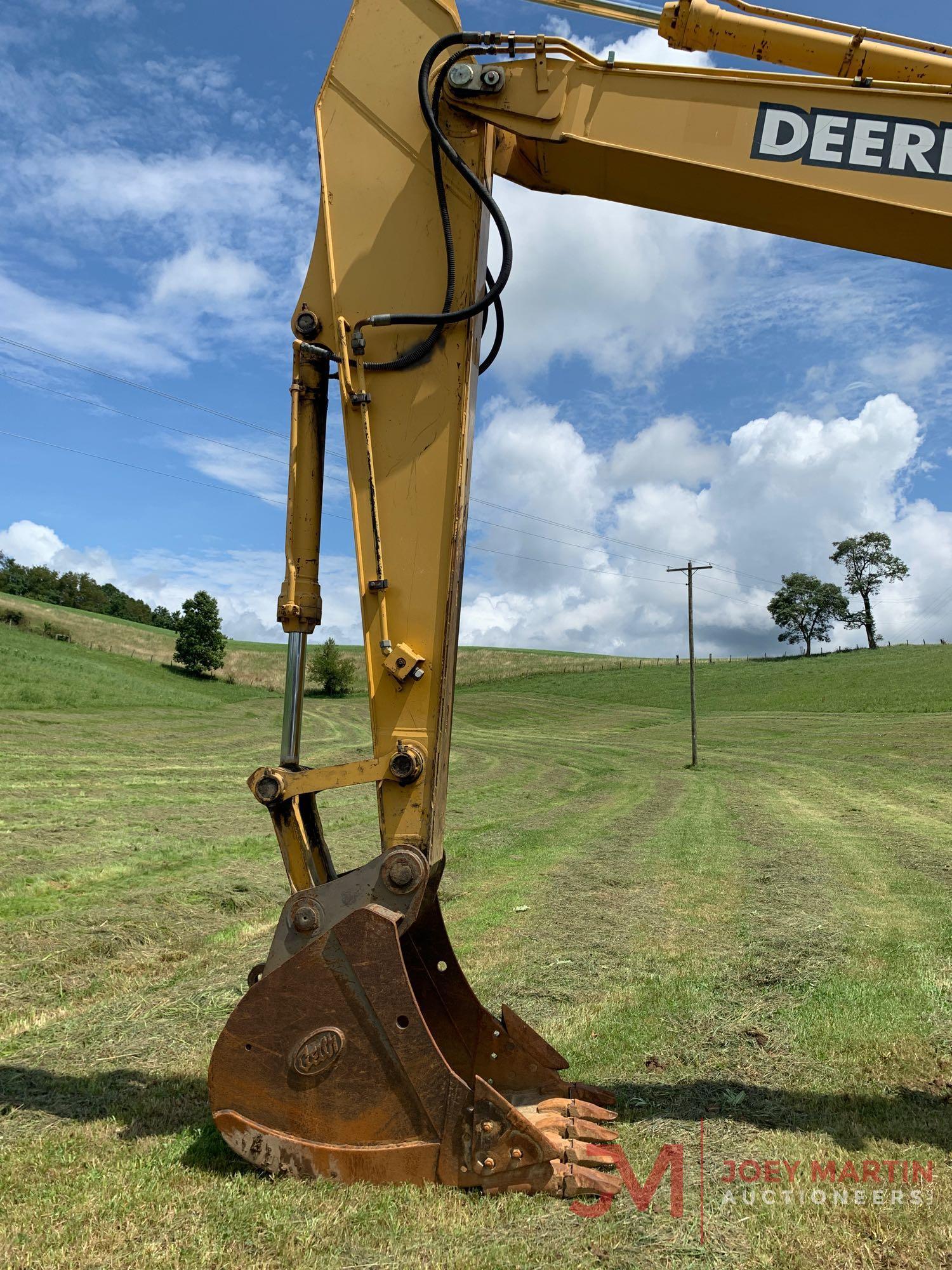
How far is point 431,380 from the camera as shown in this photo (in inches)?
160

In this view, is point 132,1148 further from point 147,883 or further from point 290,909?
point 147,883

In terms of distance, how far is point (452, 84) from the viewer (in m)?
3.96

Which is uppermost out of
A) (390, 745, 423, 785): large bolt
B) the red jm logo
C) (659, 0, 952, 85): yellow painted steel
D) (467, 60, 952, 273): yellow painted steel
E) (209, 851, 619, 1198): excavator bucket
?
(659, 0, 952, 85): yellow painted steel

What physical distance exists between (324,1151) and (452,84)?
14.9ft

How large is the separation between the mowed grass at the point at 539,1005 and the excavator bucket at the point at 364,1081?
4.6 inches

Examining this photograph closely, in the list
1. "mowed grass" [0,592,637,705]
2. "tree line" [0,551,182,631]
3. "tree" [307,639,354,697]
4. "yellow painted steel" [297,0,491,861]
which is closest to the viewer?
"yellow painted steel" [297,0,491,861]

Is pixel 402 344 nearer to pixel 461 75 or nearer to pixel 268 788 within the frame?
pixel 461 75

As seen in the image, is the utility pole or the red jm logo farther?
the utility pole

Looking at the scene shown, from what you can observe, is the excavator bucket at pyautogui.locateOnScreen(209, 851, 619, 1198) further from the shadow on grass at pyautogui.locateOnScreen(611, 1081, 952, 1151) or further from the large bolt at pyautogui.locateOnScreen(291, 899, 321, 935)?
the shadow on grass at pyautogui.locateOnScreen(611, 1081, 952, 1151)

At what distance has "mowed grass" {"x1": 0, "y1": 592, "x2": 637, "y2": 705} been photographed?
59.1 meters

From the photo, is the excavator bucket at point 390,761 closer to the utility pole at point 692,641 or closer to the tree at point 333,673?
the utility pole at point 692,641

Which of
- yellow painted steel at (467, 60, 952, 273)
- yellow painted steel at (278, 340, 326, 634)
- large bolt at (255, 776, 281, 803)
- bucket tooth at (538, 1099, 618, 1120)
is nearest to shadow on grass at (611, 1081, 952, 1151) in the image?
bucket tooth at (538, 1099, 618, 1120)

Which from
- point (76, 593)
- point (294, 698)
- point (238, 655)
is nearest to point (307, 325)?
point (294, 698)

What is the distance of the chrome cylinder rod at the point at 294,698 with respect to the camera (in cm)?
416
